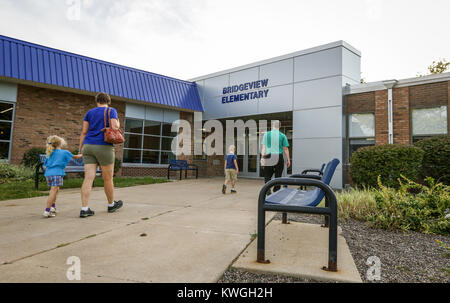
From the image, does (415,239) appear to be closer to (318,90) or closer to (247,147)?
(318,90)

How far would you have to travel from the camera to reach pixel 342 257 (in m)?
2.38

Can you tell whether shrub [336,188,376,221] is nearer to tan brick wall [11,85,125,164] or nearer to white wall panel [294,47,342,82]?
white wall panel [294,47,342,82]

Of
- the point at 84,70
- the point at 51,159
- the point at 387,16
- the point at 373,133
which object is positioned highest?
the point at 387,16

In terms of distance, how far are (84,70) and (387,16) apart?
1186cm

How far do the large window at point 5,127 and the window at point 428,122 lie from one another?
1588cm

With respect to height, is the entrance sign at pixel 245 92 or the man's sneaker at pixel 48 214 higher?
the entrance sign at pixel 245 92

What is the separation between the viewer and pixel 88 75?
37.5 feet

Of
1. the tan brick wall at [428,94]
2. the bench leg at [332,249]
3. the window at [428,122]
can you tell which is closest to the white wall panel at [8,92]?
the bench leg at [332,249]

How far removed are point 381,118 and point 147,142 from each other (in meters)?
11.3

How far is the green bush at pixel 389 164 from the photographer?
7.28 meters

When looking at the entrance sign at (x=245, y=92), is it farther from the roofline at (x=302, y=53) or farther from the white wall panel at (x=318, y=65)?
the white wall panel at (x=318, y=65)

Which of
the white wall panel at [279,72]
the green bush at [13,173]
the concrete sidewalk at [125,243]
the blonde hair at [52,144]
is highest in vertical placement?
the white wall panel at [279,72]

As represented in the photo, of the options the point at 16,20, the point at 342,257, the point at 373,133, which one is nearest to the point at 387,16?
the point at 373,133

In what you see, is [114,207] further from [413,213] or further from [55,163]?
[413,213]
